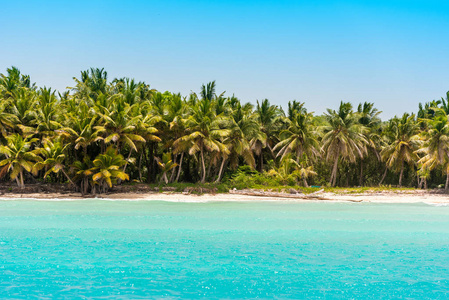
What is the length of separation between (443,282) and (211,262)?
5.15 meters

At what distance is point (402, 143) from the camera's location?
40938 mm

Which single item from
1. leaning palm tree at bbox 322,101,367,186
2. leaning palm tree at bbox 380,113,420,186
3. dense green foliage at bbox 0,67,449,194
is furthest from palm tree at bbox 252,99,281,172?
leaning palm tree at bbox 380,113,420,186

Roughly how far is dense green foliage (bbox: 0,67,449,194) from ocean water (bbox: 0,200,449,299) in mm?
10544

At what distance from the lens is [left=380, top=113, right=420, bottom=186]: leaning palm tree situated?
41.1m

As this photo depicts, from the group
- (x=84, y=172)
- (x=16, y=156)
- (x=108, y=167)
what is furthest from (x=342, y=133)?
(x=16, y=156)

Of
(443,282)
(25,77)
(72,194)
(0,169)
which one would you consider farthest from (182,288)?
(25,77)

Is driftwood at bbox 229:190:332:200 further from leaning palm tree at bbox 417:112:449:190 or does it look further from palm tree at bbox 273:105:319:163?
leaning palm tree at bbox 417:112:449:190

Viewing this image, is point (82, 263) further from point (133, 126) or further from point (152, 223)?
point (133, 126)

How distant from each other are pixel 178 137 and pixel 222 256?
2485cm

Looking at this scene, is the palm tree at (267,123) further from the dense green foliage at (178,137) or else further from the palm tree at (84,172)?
the palm tree at (84,172)

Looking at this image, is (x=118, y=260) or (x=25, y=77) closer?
(x=118, y=260)

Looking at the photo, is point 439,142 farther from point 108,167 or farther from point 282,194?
point 108,167

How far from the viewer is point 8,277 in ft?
31.5

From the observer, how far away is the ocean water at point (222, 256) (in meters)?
8.86
